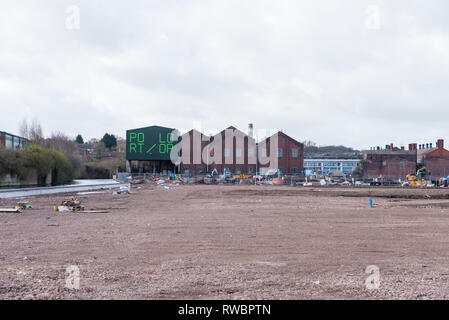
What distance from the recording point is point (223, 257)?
1016 centimetres

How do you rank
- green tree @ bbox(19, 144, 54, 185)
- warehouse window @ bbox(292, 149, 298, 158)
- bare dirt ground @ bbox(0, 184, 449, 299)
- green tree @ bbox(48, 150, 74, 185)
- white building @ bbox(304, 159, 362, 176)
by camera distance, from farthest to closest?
white building @ bbox(304, 159, 362, 176), warehouse window @ bbox(292, 149, 298, 158), green tree @ bbox(48, 150, 74, 185), green tree @ bbox(19, 144, 54, 185), bare dirt ground @ bbox(0, 184, 449, 299)

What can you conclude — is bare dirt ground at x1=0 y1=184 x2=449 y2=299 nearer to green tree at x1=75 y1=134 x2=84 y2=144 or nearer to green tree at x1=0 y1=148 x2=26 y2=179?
green tree at x1=0 y1=148 x2=26 y2=179

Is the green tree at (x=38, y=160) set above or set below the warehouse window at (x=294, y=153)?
below

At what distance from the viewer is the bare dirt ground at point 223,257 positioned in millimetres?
7234

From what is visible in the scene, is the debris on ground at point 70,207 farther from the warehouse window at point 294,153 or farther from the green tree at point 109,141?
the green tree at point 109,141

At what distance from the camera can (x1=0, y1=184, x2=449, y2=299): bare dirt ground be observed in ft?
23.7

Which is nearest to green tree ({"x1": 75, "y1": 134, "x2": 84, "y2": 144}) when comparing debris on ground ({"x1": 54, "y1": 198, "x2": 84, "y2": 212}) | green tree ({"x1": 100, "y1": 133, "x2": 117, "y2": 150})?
green tree ({"x1": 100, "y1": 133, "x2": 117, "y2": 150})

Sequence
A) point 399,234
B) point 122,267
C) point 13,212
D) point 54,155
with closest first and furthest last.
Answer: point 122,267 → point 399,234 → point 13,212 → point 54,155

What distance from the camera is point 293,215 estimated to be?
2028cm

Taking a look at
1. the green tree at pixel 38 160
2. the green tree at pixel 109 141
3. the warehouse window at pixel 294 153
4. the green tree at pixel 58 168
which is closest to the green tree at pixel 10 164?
the green tree at pixel 38 160
